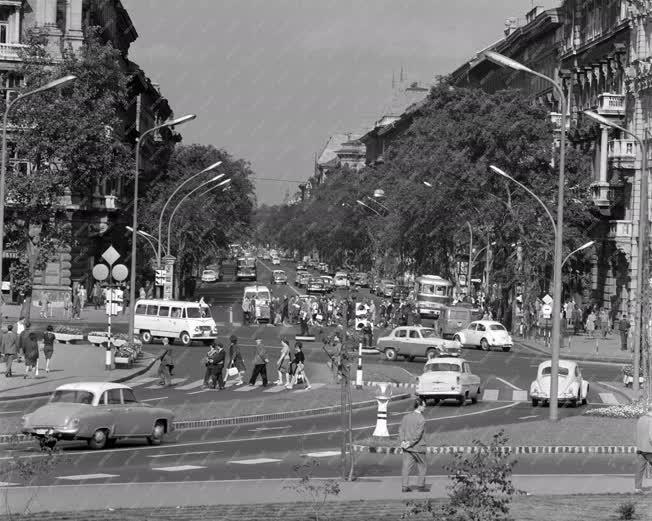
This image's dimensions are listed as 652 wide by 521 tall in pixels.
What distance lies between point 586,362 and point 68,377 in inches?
964

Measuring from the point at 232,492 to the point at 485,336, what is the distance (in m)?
48.6

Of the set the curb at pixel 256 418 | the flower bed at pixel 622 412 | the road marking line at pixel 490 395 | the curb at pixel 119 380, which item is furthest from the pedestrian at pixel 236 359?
the flower bed at pixel 622 412

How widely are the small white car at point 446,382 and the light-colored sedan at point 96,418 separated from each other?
1226 centimetres

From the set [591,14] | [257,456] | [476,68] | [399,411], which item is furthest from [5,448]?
[476,68]

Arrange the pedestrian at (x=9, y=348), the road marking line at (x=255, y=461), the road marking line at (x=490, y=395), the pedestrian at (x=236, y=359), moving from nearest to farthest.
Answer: the road marking line at (x=255, y=461) → the pedestrian at (x=9, y=348) → the road marking line at (x=490, y=395) → the pedestrian at (x=236, y=359)

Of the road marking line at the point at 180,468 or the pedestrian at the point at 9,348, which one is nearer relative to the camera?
the road marking line at the point at 180,468

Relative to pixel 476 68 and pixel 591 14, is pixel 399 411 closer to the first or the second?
pixel 591 14

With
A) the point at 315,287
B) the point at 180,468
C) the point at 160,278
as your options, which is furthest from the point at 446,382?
the point at 315,287

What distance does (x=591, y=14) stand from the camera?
91250 millimetres

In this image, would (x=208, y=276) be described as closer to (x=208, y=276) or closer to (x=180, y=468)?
(x=208, y=276)

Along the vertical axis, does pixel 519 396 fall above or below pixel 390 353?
below

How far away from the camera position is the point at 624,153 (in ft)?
260

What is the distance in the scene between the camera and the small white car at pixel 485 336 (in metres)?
67.9

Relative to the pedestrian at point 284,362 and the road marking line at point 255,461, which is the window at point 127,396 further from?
the pedestrian at point 284,362
